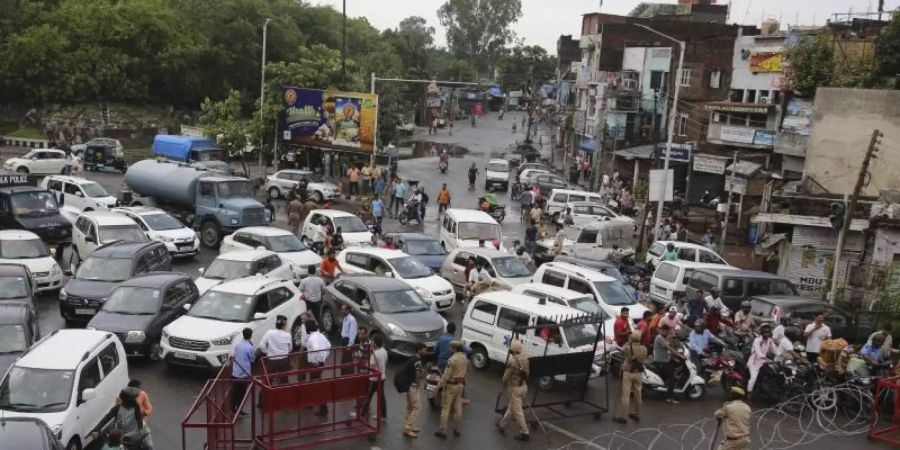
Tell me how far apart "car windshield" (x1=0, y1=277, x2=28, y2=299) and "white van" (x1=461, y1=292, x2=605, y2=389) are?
8837 mm

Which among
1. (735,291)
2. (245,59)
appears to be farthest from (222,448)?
(245,59)

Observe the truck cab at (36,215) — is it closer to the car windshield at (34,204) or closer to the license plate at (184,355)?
the car windshield at (34,204)

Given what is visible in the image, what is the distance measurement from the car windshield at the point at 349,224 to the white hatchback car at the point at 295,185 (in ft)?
37.8

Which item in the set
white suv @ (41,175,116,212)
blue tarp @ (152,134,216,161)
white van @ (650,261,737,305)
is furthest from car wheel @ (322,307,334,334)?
blue tarp @ (152,134,216,161)

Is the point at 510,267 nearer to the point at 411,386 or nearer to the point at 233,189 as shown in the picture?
the point at 411,386

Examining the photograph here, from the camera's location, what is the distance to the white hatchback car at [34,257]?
19625 mm

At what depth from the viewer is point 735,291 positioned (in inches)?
836

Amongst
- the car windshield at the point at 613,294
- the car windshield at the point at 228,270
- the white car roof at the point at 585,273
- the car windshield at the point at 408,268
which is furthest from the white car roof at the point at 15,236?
the car windshield at the point at 613,294

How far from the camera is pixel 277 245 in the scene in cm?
2262

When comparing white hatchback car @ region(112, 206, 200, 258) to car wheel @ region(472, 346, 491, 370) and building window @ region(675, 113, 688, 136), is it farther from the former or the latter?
building window @ region(675, 113, 688, 136)

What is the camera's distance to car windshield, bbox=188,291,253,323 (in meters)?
15.4

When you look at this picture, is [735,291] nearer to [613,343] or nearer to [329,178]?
[613,343]

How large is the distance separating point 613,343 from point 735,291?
21.5 ft

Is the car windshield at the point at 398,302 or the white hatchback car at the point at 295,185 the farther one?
the white hatchback car at the point at 295,185
